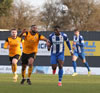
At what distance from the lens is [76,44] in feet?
81.7

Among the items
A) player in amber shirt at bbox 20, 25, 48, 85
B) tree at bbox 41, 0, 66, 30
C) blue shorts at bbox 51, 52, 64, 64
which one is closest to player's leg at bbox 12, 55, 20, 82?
player in amber shirt at bbox 20, 25, 48, 85

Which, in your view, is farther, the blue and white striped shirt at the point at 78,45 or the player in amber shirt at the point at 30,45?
the blue and white striped shirt at the point at 78,45

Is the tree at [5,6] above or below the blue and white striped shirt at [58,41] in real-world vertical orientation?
below

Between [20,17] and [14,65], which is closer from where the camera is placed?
[14,65]

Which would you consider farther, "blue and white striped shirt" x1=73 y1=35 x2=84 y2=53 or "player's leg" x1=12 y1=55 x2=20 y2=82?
"blue and white striped shirt" x1=73 y1=35 x2=84 y2=53

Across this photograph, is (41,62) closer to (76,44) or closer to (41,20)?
(76,44)

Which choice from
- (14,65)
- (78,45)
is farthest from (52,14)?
(14,65)

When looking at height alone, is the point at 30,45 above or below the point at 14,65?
above

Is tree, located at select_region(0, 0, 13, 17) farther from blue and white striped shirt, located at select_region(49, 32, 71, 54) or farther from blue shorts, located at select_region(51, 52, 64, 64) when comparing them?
blue shorts, located at select_region(51, 52, 64, 64)

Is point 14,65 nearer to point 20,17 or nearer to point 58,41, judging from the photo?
point 58,41

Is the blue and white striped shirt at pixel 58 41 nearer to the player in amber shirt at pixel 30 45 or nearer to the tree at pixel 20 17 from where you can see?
the player in amber shirt at pixel 30 45

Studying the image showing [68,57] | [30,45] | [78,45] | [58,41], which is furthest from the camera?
[68,57]

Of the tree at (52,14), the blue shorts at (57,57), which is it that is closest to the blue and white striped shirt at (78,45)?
the blue shorts at (57,57)

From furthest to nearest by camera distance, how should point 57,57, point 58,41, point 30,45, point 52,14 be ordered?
point 52,14 < point 30,45 < point 58,41 < point 57,57
